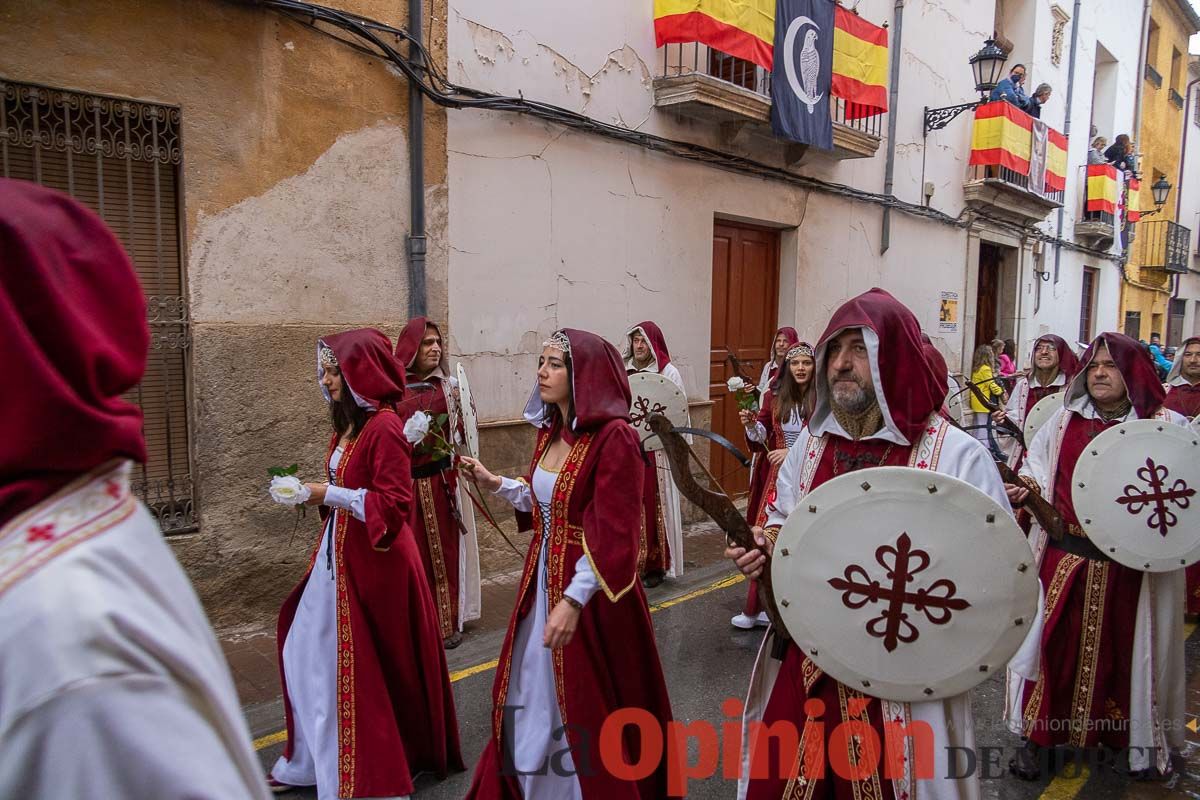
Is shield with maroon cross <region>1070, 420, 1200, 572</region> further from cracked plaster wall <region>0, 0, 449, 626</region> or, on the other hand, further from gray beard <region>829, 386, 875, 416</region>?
cracked plaster wall <region>0, 0, 449, 626</region>

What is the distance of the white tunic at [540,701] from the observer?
298 centimetres

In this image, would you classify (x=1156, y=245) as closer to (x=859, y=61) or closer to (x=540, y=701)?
(x=859, y=61)

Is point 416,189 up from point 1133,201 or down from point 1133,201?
down

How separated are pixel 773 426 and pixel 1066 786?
303 cm

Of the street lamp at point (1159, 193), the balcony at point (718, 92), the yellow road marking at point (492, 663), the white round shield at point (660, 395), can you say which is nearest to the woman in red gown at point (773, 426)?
the white round shield at point (660, 395)

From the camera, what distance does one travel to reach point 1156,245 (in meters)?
23.1

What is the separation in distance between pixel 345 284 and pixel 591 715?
399 centimetres

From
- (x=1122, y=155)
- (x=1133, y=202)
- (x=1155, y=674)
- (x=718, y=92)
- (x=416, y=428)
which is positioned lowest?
(x=1155, y=674)

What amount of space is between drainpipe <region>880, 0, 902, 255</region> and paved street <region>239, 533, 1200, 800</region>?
6.99 metres

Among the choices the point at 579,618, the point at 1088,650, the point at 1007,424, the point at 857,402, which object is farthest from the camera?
the point at 1007,424

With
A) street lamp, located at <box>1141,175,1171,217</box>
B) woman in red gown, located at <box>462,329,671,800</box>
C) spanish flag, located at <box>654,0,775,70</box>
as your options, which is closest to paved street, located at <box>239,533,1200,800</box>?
woman in red gown, located at <box>462,329,671,800</box>

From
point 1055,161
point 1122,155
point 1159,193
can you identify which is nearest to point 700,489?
point 1055,161

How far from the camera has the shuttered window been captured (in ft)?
15.0

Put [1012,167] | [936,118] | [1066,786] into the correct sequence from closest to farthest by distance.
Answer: [1066,786] → [936,118] → [1012,167]
